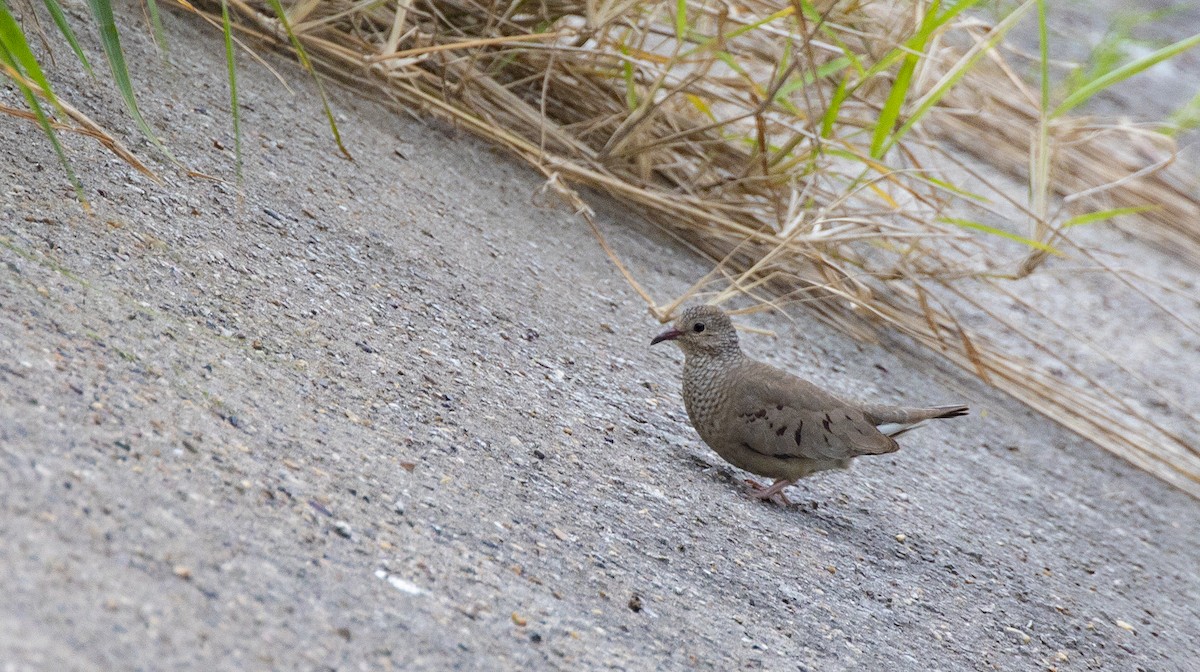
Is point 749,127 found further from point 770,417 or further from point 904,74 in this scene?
point 770,417

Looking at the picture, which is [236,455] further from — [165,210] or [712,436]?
[712,436]

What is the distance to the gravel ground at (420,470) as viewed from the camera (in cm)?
183

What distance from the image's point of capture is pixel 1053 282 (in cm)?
596

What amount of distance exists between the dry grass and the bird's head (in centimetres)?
22

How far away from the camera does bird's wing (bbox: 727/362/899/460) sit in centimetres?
321

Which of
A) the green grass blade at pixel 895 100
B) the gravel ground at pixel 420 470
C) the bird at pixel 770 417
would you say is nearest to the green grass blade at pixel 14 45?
the gravel ground at pixel 420 470

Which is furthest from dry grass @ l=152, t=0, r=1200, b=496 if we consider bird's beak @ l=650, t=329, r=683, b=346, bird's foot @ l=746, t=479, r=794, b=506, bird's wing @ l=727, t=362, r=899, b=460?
bird's foot @ l=746, t=479, r=794, b=506

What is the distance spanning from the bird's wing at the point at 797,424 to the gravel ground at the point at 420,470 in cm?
17

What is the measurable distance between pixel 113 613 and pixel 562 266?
2487 millimetres

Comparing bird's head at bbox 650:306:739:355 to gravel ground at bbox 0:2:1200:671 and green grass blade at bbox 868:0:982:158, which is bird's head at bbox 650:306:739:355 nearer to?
gravel ground at bbox 0:2:1200:671

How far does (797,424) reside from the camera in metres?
3.24

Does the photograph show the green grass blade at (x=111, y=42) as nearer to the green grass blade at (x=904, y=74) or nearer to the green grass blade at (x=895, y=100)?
the green grass blade at (x=904, y=74)

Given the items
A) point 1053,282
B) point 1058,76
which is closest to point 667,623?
point 1053,282

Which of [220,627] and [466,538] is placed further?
[466,538]
